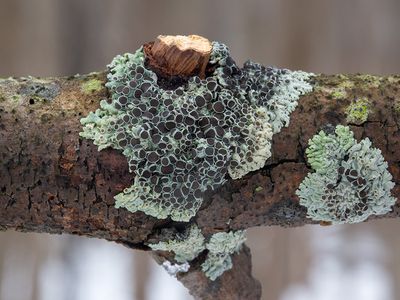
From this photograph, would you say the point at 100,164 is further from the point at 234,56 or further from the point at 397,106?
the point at 234,56

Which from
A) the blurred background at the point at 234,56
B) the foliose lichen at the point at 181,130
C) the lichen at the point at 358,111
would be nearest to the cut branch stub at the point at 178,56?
the foliose lichen at the point at 181,130

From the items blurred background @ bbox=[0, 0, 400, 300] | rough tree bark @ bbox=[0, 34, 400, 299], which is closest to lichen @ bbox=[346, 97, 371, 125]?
rough tree bark @ bbox=[0, 34, 400, 299]

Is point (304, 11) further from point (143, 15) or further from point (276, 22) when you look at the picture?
point (143, 15)

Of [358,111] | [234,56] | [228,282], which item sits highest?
[234,56]

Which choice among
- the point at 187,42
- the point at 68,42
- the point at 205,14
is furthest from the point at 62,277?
the point at 187,42

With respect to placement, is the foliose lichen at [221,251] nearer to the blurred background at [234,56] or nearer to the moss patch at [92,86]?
the moss patch at [92,86]

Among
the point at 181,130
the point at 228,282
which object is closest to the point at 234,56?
the point at 228,282
